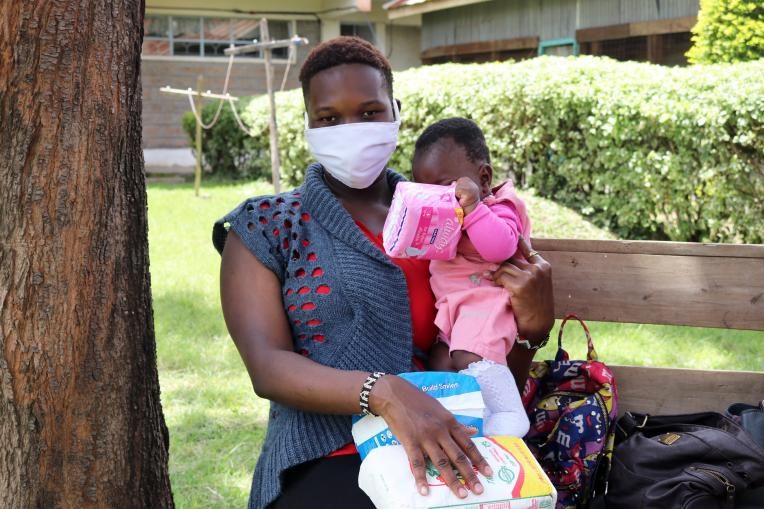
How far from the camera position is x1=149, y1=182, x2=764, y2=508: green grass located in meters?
3.85

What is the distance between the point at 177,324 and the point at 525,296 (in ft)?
13.3

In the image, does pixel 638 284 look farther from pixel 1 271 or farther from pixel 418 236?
pixel 1 271

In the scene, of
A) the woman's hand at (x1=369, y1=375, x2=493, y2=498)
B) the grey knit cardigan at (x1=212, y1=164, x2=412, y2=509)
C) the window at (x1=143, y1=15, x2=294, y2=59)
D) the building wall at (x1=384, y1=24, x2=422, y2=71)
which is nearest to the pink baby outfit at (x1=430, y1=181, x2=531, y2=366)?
the grey knit cardigan at (x1=212, y1=164, x2=412, y2=509)

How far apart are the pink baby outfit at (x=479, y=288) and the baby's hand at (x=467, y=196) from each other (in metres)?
0.02

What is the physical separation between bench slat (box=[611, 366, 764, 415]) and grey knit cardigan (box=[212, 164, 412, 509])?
86 cm

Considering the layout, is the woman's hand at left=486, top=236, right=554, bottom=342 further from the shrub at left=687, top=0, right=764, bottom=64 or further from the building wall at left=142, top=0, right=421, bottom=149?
the building wall at left=142, top=0, right=421, bottom=149

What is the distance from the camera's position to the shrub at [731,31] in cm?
843

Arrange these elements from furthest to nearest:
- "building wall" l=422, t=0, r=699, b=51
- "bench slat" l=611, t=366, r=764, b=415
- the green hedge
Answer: "building wall" l=422, t=0, r=699, b=51, the green hedge, "bench slat" l=611, t=366, r=764, b=415

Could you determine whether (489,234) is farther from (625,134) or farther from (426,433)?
(625,134)

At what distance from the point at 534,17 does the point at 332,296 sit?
510 inches

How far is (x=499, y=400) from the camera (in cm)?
215

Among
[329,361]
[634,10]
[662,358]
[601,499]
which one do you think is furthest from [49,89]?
[634,10]

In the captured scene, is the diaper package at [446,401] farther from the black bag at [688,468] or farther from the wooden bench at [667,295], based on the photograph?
the wooden bench at [667,295]

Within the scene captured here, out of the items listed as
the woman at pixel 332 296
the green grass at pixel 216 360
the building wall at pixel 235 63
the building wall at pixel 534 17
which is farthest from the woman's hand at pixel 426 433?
the building wall at pixel 235 63
